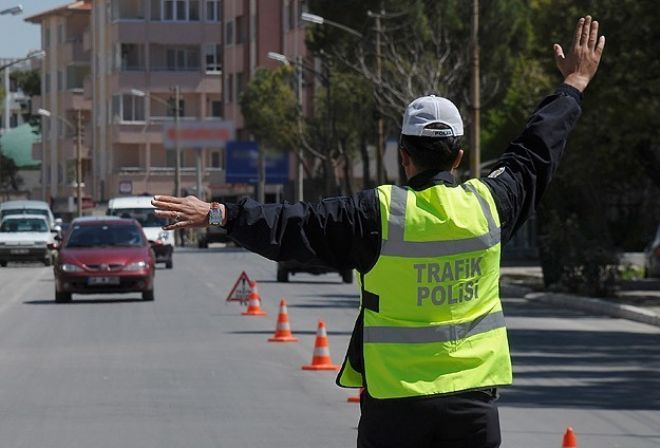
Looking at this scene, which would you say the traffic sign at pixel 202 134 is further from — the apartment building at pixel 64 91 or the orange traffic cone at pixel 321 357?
the orange traffic cone at pixel 321 357

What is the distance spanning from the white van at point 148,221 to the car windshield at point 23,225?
9.91 ft

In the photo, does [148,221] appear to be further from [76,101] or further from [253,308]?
[76,101]

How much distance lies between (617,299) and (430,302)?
86.2 feet

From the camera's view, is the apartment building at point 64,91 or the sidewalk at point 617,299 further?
the apartment building at point 64,91

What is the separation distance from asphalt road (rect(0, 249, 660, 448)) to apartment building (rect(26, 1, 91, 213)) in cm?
9124

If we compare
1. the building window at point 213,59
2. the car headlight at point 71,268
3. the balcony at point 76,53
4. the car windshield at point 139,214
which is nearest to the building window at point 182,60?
the building window at point 213,59

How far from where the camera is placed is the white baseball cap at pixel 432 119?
5.80 m

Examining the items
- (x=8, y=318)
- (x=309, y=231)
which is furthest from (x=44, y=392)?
(x=8, y=318)

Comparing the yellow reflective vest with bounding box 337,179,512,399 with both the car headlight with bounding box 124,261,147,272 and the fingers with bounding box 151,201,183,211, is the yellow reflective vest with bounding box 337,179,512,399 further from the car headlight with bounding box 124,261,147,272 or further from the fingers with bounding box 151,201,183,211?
the car headlight with bounding box 124,261,147,272

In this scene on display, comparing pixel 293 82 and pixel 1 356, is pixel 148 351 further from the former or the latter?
pixel 293 82

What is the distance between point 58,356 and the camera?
19.6 meters

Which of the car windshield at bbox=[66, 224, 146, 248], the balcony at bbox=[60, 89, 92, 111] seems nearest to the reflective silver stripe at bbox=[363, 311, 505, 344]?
the car windshield at bbox=[66, 224, 146, 248]

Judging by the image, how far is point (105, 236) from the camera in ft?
107

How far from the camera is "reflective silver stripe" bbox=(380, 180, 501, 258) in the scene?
566cm
